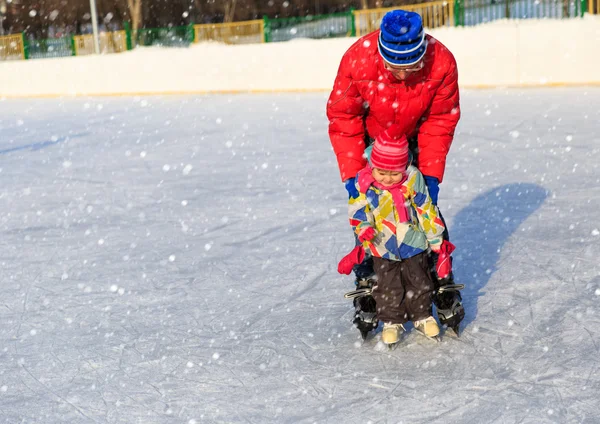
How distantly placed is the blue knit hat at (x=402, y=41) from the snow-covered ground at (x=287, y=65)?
32.5ft

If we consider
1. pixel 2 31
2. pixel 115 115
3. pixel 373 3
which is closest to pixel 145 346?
pixel 115 115

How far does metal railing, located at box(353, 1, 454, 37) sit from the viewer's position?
513 inches

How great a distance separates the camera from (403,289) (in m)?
2.71

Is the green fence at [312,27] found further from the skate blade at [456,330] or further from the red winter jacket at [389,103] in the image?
the skate blade at [456,330]

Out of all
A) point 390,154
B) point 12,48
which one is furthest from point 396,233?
point 12,48

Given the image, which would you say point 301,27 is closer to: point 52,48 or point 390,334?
point 52,48

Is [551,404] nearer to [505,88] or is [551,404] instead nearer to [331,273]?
[331,273]

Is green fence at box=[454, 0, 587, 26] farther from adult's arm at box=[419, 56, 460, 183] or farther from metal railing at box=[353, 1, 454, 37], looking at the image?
adult's arm at box=[419, 56, 460, 183]

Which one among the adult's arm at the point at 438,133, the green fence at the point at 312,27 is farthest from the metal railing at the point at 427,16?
the adult's arm at the point at 438,133

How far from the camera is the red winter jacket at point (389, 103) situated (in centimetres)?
257

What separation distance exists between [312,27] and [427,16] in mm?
2407

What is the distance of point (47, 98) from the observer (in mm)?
16734

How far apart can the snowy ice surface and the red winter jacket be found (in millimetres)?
687

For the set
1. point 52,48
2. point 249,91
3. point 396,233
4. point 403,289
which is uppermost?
point 396,233
